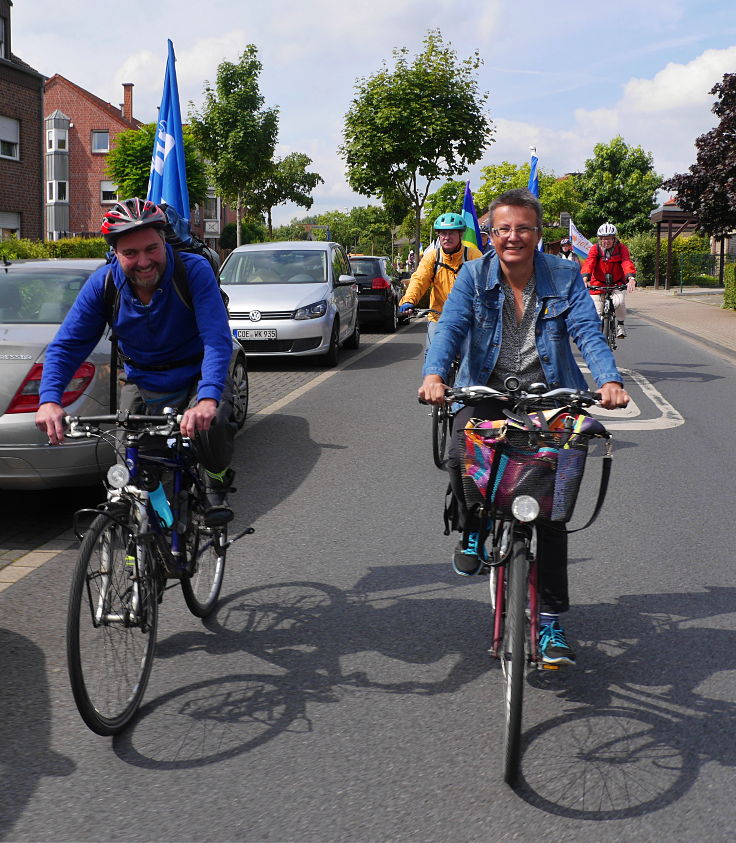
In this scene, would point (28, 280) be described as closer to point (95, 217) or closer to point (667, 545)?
point (667, 545)

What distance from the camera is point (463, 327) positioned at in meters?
3.79

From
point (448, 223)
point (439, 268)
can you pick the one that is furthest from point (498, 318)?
point (439, 268)

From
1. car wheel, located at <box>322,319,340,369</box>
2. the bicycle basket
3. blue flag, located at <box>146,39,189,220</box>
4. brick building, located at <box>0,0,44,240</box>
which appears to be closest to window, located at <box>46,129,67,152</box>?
brick building, located at <box>0,0,44,240</box>

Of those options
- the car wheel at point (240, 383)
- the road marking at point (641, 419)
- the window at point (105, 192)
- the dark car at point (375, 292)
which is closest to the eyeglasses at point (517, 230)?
the road marking at point (641, 419)

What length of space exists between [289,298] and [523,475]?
1155 centimetres

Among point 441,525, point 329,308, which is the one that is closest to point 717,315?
point 329,308

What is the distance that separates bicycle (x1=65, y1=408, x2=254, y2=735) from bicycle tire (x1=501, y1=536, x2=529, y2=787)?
122 cm

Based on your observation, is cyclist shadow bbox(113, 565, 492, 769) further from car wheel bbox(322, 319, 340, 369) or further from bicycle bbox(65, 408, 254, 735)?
car wheel bbox(322, 319, 340, 369)

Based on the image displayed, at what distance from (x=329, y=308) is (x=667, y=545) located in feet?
31.1

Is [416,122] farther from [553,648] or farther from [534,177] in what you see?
[553,648]

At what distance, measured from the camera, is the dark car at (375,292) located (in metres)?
21.5

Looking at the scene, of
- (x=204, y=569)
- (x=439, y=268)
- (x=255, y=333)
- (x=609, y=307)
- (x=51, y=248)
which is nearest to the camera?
(x=204, y=569)

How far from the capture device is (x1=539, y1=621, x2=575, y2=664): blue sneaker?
143 inches

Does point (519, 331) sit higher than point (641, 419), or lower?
higher
